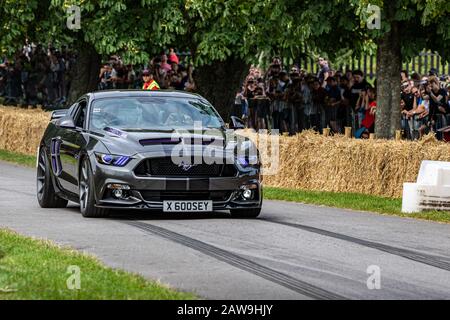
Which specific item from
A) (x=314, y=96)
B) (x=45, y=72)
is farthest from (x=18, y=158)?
(x=45, y=72)

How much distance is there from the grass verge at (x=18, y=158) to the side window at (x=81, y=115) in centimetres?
1191

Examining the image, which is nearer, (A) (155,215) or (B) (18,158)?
(A) (155,215)

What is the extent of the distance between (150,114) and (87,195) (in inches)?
62.6

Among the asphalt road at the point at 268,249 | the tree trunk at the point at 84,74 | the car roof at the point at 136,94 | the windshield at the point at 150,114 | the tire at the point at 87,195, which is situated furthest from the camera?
the tree trunk at the point at 84,74

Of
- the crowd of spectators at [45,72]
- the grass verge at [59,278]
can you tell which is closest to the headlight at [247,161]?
the grass verge at [59,278]

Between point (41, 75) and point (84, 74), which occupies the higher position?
point (41, 75)

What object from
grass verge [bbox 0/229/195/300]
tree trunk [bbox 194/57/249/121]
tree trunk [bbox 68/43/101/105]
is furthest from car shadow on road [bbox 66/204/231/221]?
tree trunk [bbox 68/43/101/105]

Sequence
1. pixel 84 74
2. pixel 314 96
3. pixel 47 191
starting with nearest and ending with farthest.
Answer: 1. pixel 47 191
2. pixel 314 96
3. pixel 84 74

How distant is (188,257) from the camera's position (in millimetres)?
13047

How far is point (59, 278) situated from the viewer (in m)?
11.1

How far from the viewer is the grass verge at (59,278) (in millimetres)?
10188

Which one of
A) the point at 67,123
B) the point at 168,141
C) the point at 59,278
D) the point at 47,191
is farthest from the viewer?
the point at 47,191

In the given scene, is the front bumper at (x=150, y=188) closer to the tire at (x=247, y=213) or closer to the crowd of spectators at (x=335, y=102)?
the tire at (x=247, y=213)

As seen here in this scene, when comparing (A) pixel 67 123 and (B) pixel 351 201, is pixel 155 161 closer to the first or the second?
(A) pixel 67 123
